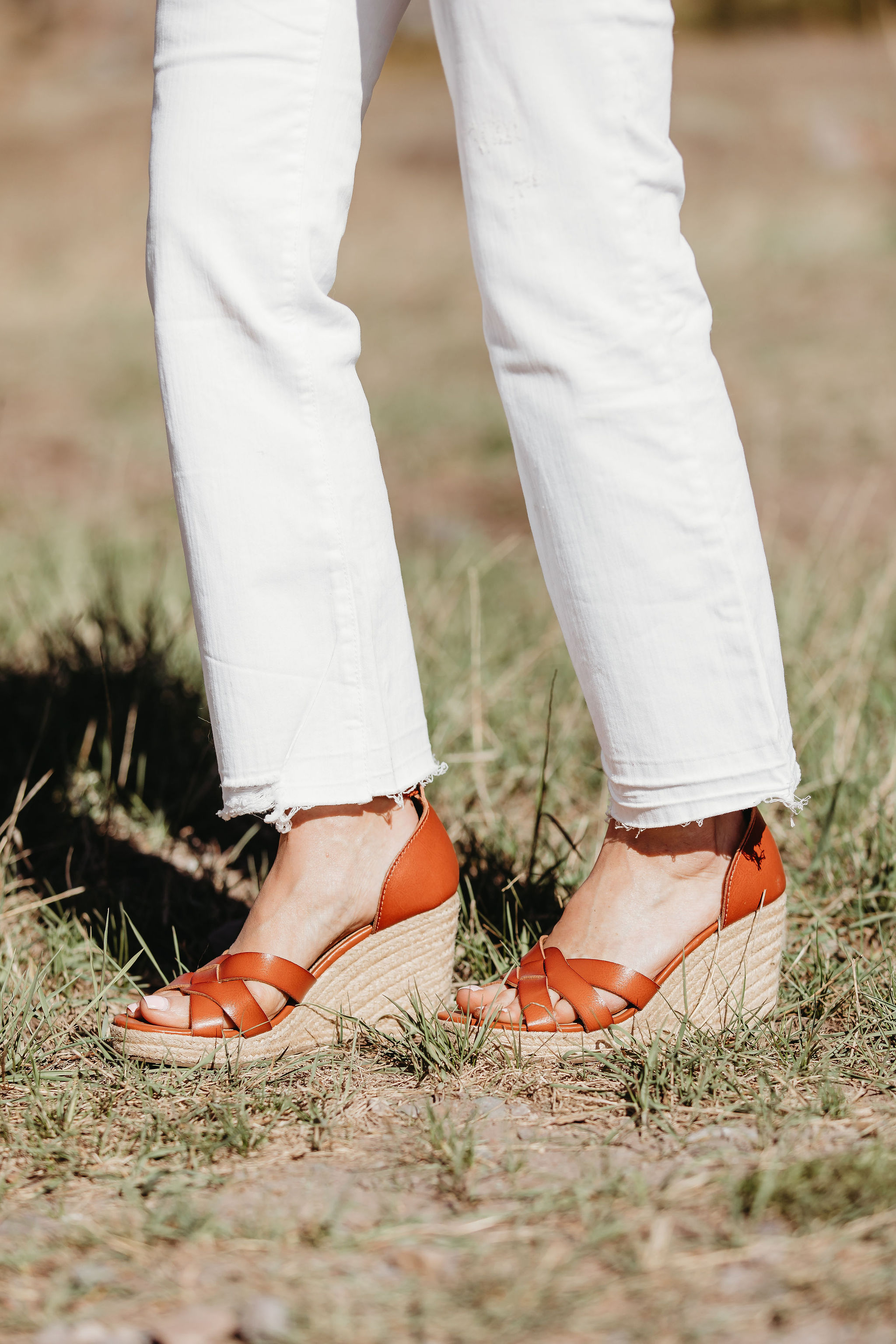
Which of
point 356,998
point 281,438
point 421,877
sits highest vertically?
point 281,438

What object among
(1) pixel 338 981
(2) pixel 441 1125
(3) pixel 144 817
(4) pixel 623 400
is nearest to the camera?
(2) pixel 441 1125

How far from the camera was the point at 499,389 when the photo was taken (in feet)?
3.34

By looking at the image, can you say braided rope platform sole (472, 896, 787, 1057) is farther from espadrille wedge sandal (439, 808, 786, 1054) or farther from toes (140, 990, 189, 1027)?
toes (140, 990, 189, 1027)

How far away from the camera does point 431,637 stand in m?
2.16

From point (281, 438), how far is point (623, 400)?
0.33 m

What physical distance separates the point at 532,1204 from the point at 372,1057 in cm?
30

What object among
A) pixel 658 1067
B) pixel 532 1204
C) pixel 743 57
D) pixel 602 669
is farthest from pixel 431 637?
pixel 743 57

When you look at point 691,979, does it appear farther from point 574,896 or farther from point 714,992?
point 574,896

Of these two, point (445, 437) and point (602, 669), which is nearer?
point (602, 669)

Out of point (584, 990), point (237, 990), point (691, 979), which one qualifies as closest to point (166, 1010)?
point (237, 990)

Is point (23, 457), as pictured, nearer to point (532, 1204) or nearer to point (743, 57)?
point (532, 1204)

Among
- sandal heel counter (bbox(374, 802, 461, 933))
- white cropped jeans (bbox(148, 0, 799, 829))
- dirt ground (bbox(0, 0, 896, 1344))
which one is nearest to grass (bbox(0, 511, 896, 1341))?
dirt ground (bbox(0, 0, 896, 1344))

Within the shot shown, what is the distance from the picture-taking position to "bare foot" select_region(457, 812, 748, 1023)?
1090 mm

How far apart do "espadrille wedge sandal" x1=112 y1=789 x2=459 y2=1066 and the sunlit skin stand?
1cm
